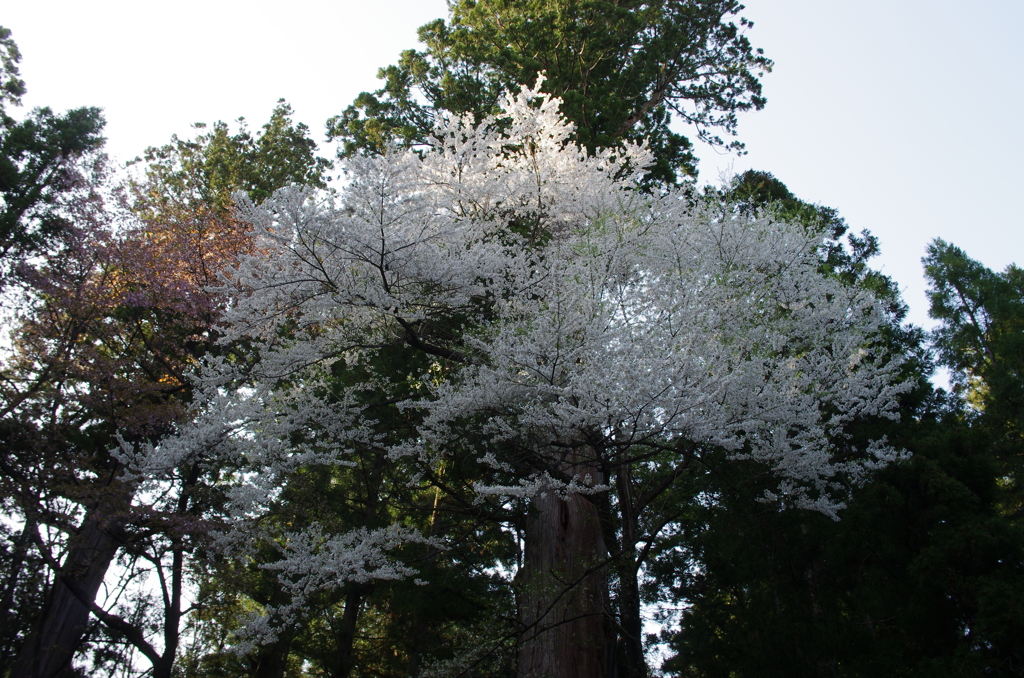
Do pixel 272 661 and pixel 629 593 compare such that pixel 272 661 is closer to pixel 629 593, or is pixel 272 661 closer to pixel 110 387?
pixel 110 387

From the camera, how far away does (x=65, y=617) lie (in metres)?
7.42

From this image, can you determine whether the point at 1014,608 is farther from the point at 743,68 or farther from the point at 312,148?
the point at 312,148

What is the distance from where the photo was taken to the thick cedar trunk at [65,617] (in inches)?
273

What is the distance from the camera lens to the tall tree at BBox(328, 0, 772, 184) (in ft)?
31.7

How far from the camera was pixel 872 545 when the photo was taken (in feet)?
19.2

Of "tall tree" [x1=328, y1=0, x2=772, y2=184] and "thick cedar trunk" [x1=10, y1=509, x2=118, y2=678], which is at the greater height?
"tall tree" [x1=328, y1=0, x2=772, y2=184]

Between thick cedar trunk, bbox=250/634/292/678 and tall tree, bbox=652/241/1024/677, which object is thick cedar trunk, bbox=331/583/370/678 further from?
tall tree, bbox=652/241/1024/677

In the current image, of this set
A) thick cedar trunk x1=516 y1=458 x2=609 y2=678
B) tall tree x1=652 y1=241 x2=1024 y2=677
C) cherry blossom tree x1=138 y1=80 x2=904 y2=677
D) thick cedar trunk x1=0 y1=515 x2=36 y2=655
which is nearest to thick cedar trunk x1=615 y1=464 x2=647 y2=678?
cherry blossom tree x1=138 y1=80 x2=904 y2=677

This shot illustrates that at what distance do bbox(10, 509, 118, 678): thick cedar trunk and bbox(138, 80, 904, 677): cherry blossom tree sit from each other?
153cm

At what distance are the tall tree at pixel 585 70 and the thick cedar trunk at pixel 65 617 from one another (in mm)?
6370

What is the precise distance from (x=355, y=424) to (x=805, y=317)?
5329 mm

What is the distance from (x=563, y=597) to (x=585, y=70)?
26.4ft

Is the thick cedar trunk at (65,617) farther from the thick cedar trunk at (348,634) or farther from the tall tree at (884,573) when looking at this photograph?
the tall tree at (884,573)

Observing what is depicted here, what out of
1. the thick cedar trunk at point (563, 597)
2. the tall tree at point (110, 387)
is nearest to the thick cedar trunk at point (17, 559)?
the tall tree at point (110, 387)
